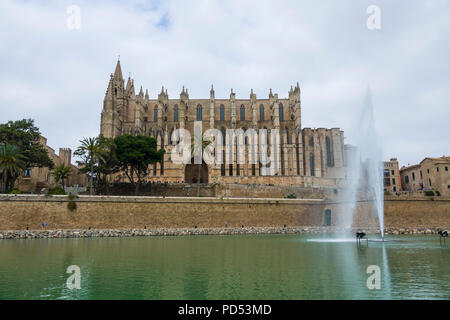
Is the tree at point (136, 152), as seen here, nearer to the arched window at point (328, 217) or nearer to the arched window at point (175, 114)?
the arched window at point (175, 114)

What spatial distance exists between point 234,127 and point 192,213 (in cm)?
2592

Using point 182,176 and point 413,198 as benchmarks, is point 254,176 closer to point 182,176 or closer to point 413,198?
point 182,176

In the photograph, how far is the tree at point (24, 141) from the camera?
3431 centimetres

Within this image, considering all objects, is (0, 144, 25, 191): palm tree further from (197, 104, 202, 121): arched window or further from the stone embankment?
(197, 104, 202, 121): arched window

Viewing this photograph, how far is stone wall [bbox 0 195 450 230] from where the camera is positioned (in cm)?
2772

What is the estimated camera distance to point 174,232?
28.6 meters

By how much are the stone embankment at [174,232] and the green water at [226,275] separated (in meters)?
11.1

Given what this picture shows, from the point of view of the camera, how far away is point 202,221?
3170 cm

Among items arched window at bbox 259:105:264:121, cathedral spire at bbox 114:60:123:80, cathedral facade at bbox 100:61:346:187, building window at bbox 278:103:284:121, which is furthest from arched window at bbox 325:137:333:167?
cathedral spire at bbox 114:60:123:80

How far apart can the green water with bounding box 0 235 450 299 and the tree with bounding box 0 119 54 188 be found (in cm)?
2286

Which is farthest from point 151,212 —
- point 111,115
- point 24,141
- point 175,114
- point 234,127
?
point 175,114

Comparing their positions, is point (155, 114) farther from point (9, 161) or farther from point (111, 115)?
point (9, 161)

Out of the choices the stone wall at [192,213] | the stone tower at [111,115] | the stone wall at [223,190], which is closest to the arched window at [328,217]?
the stone wall at [192,213]
